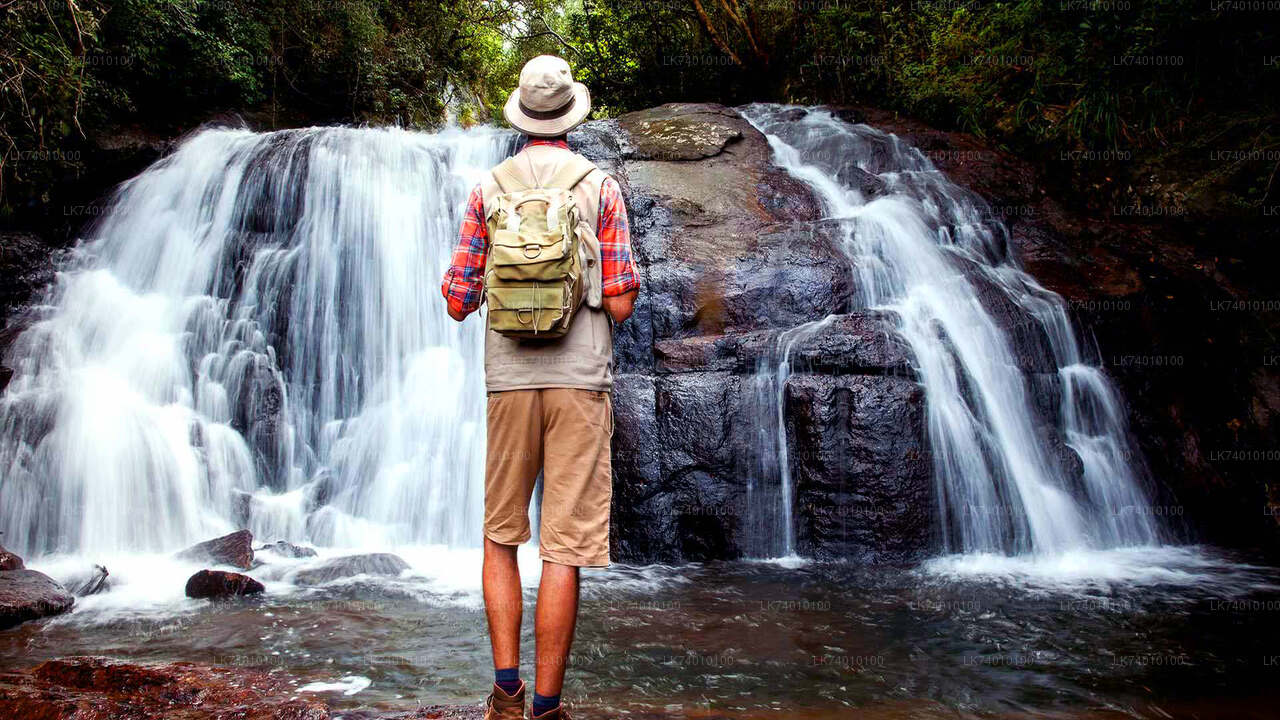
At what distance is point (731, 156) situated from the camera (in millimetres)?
9461

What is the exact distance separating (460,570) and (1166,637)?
4.37m

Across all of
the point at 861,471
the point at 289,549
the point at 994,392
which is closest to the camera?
the point at 861,471

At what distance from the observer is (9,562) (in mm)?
5539

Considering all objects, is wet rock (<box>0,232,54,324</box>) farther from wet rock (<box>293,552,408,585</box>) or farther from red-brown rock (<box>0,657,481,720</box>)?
red-brown rock (<box>0,657,481,720</box>)

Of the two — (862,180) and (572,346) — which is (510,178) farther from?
(862,180)

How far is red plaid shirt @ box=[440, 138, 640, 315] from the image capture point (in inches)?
108

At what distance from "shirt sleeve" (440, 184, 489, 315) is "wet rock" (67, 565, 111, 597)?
4.15 m

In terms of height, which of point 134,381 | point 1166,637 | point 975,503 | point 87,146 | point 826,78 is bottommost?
point 1166,637

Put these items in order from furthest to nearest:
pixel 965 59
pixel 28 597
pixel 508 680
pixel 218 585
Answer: pixel 965 59, pixel 218 585, pixel 28 597, pixel 508 680

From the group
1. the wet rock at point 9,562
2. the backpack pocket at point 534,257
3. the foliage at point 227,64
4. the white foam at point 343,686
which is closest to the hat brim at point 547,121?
the backpack pocket at point 534,257

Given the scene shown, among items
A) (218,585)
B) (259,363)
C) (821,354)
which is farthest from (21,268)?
(821,354)

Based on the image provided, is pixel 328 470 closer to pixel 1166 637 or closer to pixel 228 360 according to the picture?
pixel 228 360

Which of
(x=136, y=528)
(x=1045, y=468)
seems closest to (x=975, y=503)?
(x=1045, y=468)

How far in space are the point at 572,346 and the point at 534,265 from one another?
293 millimetres
